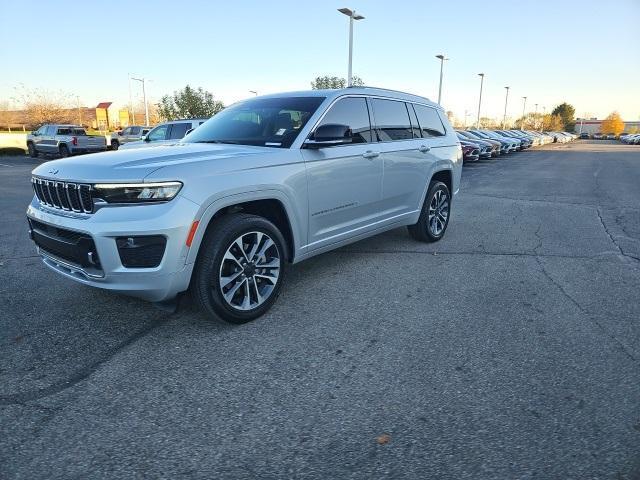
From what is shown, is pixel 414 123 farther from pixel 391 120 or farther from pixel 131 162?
pixel 131 162

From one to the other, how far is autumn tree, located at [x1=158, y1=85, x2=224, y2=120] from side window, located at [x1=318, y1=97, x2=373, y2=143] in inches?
1364

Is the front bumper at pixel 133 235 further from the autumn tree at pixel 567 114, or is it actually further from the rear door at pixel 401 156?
the autumn tree at pixel 567 114

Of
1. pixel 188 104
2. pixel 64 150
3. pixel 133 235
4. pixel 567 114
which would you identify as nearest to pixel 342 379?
pixel 133 235

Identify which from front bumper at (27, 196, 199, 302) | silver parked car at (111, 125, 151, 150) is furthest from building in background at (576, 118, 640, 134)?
front bumper at (27, 196, 199, 302)

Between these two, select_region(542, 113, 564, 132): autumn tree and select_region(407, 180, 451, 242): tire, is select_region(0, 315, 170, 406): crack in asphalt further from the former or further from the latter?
select_region(542, 113, 564, 132): autumn tree

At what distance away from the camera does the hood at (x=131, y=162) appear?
3107mm

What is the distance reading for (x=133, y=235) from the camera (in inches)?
119

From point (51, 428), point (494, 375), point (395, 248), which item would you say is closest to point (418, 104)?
point (395, 248)

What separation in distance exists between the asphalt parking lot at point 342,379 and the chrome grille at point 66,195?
0.95 meters

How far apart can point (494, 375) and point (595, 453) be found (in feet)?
2.49

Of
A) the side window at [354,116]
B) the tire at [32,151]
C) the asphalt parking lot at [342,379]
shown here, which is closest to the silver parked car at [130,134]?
the tire at [32,151]

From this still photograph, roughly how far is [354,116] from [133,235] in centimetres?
257

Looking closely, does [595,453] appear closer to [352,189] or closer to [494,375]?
[494,375]

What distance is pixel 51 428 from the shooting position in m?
2.44
